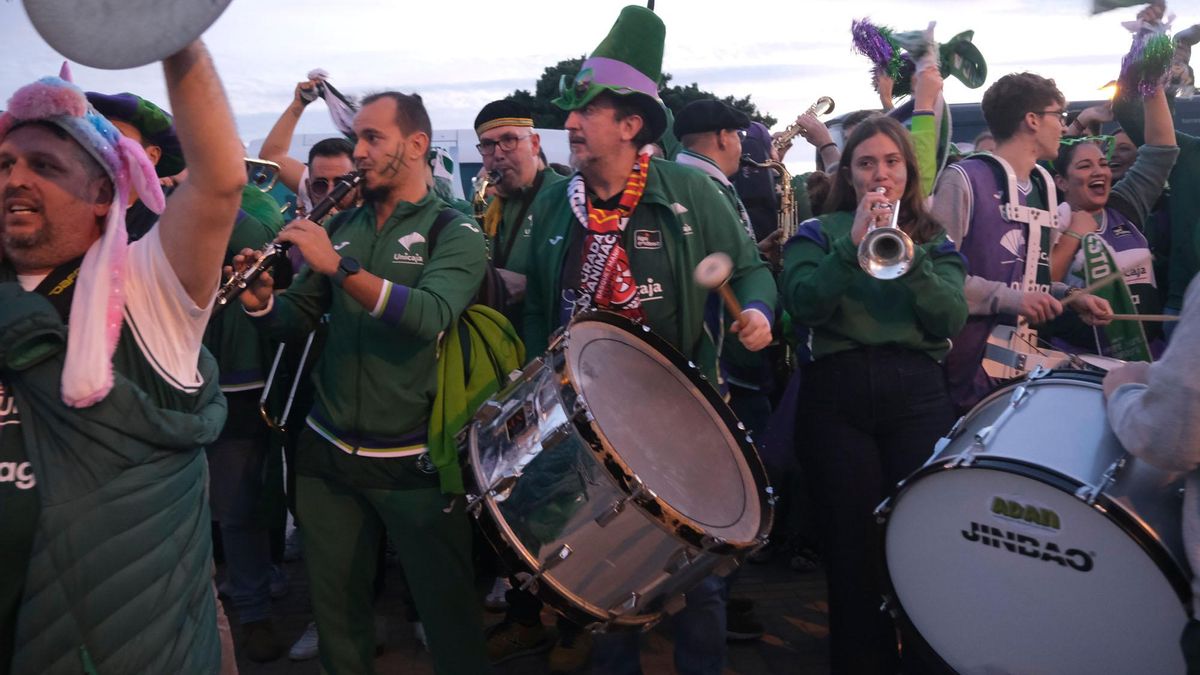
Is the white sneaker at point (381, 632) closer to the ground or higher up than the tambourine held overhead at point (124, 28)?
closer to the ground

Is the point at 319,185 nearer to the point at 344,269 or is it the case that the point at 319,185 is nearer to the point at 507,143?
the point at 507,143

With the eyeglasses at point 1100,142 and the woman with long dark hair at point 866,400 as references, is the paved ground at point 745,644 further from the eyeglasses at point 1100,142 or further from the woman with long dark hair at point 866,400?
the eyeglasses at point 1100,142

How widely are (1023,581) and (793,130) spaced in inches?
199

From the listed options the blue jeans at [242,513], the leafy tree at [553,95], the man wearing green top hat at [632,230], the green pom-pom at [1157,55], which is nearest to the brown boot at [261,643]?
the blue jeans at [242,513]

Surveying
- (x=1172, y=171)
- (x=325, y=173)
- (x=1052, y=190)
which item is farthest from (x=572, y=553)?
(x=1172, y=171)

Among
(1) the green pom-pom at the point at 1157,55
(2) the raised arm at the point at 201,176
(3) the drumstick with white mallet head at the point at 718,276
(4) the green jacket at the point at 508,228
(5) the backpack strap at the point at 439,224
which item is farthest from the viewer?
(4) the green jacket at the point at 508,228

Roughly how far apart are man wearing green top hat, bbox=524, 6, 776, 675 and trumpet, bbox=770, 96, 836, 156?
3.28 m

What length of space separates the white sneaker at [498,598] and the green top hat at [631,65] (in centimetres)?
255

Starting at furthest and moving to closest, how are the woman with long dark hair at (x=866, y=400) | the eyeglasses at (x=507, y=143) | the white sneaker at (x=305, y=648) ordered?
1. the eyeglasses at (x=507, y=143)
2. the white sneaker at (x=305, y=648)
3. the woman with long dark hair at (x=866, y=400)

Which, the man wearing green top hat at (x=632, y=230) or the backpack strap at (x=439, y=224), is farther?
the man wearing green top hat at (x=632, y=230)

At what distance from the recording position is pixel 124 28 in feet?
5.40

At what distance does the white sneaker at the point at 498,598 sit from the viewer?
5.36 meters

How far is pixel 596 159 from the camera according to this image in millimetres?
3928

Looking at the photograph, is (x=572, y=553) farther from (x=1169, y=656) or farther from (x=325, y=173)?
(x=325, y=173)
